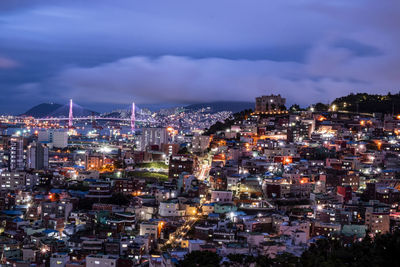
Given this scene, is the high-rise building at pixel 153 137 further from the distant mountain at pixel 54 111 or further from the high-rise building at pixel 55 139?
the distant mountain at pixel 54 111

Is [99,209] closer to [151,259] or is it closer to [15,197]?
[15,197]

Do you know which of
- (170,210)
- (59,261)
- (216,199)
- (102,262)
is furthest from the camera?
(216,199)

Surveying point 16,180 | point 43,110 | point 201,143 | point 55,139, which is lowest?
point 16,180

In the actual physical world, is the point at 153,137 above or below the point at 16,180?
above

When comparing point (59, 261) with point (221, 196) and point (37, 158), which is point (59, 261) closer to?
point (221, 196)

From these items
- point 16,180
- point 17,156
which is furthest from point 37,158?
point 16,180

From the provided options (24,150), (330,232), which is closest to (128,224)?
(330,232)

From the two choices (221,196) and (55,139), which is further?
(55,139)
